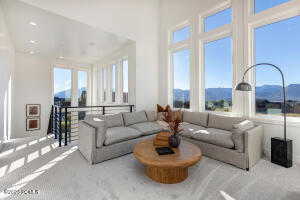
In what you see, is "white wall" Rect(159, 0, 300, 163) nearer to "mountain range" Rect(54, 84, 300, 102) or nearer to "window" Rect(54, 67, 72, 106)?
"mountain range" Rect(54, 84, 300, 102)

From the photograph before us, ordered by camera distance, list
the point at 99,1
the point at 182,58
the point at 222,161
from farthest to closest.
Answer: the point at 182,58 → the point at 99,1 → the point at 222,161

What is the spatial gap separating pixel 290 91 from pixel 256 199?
7.76 feet

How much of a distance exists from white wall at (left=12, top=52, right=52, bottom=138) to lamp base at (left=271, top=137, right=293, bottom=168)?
734 centimetres

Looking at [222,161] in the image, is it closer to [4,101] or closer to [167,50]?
[167,50]

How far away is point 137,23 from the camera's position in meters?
4.98

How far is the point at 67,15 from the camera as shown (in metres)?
3.42

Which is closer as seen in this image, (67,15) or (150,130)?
(67,15)

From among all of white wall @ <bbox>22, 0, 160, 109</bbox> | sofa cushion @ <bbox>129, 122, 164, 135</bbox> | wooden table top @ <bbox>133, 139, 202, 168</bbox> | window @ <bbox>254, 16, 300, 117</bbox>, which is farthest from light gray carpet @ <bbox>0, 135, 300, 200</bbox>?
white wall @ <bbox>22, 0, 160, 109</bbox>

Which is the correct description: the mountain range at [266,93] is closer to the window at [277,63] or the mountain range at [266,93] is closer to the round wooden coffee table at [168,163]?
the window at [277,63]

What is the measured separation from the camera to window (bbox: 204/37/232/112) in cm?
390

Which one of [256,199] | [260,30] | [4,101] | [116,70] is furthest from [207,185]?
[116,70]

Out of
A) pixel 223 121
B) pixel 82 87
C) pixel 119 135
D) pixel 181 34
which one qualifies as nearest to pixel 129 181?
pixel 119 135

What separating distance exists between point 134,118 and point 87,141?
1.43 meters

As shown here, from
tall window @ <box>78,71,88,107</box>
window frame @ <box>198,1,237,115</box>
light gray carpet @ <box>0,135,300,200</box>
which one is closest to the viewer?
light gray carpet @ <box>0,135,300,200</box>
